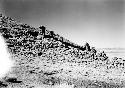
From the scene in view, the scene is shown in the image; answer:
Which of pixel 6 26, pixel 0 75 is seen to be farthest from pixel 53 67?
pixel 6 26

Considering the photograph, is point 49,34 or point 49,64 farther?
point 49,34

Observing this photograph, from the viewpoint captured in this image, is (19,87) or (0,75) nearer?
(19,87)

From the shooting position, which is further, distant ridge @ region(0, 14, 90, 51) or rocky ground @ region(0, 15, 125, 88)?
distant ridge @ region(0, 14, 90, 51)

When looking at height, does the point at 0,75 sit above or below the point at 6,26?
below

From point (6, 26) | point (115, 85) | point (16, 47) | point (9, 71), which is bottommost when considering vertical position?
point (115, 85)

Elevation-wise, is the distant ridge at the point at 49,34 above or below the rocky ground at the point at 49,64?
above

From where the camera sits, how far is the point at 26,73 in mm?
21422

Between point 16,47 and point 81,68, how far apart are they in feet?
28.5

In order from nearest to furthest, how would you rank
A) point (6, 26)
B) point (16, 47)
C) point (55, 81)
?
1. point (55, 81)
2. point (16, 47)
3. point (6, 26)

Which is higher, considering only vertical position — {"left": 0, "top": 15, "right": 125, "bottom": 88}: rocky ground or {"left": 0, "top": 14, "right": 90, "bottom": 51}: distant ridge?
{"left": 0, "top": 14, "right": 90, "bottom": 51}: distant ridge

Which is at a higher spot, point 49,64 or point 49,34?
point 49,34

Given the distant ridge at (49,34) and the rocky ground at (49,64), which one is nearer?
the rocky ground at (49,64)

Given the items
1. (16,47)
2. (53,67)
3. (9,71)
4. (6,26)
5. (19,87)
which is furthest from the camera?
(6,26)

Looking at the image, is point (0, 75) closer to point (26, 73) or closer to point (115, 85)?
point (26, 73)
